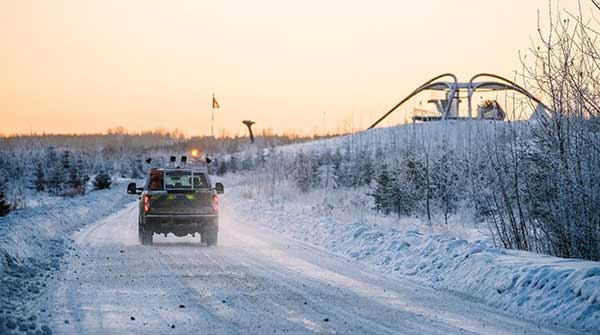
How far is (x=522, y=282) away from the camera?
9.48 meters

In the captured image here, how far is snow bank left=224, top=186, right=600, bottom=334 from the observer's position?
8.27 m

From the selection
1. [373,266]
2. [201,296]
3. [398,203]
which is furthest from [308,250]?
[398,203]

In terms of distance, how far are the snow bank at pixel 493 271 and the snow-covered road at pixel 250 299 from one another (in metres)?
0.44

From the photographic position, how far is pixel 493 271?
10.5 metres

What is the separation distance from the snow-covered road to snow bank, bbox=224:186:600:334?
0.44 metres

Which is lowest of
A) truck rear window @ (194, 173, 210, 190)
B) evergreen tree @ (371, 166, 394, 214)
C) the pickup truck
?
evergreen tree @ (371, 166, 394, 214)

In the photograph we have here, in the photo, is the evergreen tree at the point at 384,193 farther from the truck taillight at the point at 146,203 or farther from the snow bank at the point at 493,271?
the truck taillight at the point at 146,203

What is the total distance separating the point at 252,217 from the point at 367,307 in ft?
73.8

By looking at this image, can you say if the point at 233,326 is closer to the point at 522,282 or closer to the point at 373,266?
the point at 522,282

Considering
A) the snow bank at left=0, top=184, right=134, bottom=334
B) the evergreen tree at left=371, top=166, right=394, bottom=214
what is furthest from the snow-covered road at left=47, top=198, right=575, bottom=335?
the evergreen tree at left=371, top=166, right=394, bottom=214

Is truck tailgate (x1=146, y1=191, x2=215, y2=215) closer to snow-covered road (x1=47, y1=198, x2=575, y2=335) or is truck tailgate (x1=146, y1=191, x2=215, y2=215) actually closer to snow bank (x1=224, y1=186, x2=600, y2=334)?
snow-covered road (x1=47, y1=198, x2=575, y2=335)

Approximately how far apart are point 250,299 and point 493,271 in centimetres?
406

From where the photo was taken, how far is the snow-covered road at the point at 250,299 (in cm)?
769

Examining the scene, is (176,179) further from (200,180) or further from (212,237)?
(212,237)
